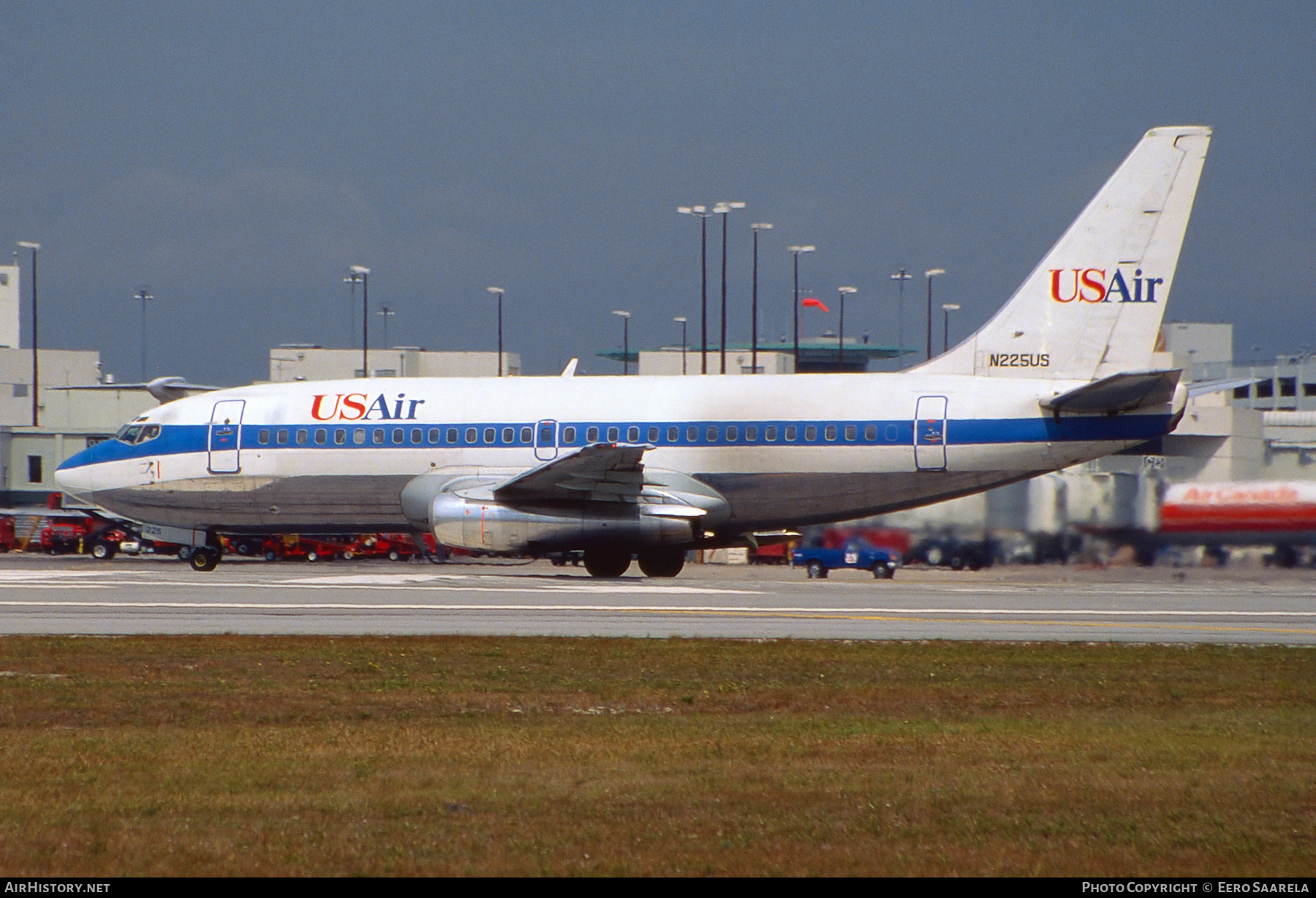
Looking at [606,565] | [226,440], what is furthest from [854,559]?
[226,440]

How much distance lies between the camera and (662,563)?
32781 mm

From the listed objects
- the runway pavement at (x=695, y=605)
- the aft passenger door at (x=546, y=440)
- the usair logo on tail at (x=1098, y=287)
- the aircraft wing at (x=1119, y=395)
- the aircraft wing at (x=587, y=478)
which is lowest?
the runway pavement at (x=695, y=605)

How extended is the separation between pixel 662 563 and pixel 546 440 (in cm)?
408

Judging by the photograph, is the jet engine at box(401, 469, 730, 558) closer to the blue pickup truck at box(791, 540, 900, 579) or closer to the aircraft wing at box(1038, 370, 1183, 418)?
the blue pickup truck at box(791, 540, 900, 579)

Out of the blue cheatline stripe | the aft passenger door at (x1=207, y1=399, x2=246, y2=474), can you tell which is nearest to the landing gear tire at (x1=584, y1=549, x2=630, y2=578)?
the blue cheatline stripe

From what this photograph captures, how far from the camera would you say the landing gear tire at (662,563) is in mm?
32594

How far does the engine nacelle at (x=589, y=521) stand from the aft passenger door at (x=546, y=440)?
4.83 feet

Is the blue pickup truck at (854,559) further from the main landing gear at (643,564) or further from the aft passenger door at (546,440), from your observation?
the aft passenger door at (546,440)

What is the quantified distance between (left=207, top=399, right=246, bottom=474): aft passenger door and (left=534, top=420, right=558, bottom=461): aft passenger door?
764 cm

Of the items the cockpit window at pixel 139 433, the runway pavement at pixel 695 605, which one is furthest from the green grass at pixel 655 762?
the cockpit window at pixel 139 433

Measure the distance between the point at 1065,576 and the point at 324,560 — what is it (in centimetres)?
3521

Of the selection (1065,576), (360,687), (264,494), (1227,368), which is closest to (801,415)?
(1065,576)

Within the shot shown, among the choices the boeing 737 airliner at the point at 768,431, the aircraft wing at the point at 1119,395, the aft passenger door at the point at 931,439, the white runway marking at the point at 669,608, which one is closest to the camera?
the white runway marking at the point at 669,608

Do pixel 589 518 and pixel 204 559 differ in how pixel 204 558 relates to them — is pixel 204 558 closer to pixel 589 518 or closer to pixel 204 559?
pixel 204 559
